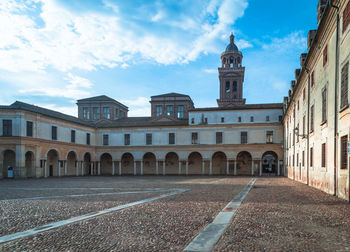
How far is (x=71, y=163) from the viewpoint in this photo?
39406 millimetres

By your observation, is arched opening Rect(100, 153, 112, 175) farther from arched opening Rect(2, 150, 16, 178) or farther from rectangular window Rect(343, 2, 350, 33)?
rectangular window Rect(343, 2, 350, 33)

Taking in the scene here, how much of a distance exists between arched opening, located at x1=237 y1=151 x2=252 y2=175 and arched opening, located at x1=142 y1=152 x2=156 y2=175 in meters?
12.9

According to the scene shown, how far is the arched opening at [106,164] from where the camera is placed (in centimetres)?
4473

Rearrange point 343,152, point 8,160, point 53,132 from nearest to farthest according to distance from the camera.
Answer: point 343,152, point 8,160, point 53,132

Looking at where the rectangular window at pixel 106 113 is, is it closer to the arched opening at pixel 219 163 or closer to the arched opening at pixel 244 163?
the arched opening at pixel 219 163

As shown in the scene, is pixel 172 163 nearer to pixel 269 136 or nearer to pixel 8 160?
pixel 269 136

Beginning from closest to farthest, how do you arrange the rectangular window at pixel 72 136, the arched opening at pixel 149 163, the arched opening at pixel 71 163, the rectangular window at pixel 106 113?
the rectangular window at pixel 72 136 < the arched opening at pixel 71 163 < the arched opening at pixel 149 163 < the rectangular window at pixel 106 113

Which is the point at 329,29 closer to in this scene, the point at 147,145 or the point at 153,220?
the point at 153,220

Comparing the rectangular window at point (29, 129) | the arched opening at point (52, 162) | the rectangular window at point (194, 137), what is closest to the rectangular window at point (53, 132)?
the arched opening at point (52, 162)

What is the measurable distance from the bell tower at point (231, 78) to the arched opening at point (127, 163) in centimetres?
2377

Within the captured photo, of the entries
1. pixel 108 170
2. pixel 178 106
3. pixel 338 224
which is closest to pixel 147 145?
pixel 108 170

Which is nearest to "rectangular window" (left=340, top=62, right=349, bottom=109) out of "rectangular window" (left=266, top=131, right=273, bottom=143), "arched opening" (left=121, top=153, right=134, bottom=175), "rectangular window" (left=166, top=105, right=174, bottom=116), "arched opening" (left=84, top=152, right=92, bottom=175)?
"rectangular window" (left=266, top=131, right=273, bottom=143)

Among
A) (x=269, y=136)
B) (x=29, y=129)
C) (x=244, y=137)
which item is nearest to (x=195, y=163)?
(x=244, y=137)

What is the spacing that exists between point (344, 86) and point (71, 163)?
119 feet
